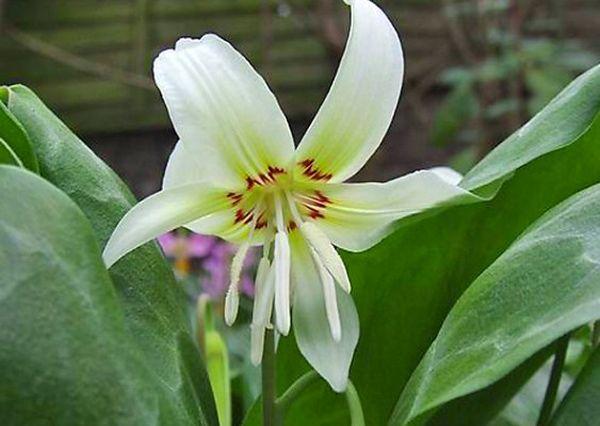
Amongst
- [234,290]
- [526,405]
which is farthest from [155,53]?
[234,290]

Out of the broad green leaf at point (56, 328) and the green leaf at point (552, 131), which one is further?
the green leaf at point (552, 131)

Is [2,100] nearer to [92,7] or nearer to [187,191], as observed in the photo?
[187,191]

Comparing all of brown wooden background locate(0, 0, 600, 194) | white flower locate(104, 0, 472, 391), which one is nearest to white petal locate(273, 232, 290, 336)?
white flower locate(104, 0, 472, 391)

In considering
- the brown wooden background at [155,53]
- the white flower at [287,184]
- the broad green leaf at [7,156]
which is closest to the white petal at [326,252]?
the white flower at [287,184]

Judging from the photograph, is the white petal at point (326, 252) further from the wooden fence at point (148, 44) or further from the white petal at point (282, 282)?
the wooden fence at point (148, 44)

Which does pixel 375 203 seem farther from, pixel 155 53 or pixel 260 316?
pixel 155 53

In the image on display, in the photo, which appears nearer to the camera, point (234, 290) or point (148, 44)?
point (234, 290)
